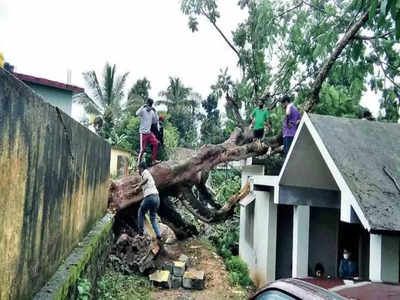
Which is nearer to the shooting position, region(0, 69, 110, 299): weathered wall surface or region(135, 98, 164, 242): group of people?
region(0, 69, 110, 299): weathered wall surface

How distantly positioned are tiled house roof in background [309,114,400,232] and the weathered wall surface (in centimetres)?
330

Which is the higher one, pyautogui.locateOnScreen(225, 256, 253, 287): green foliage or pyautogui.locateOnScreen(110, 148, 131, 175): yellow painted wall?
pyautogui.locateOnScreen(110, 148, 131, 175): yellow painted wall

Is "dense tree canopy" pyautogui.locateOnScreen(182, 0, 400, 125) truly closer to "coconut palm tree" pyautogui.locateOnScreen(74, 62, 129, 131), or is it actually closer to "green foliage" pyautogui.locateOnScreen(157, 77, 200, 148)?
"coconut palm tree" pyautogui.locateOnScreen(74, 62, 129, 131)

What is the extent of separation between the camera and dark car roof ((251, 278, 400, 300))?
7.65 feet

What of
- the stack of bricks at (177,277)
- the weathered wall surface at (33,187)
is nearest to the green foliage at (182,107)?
the stack of bricks at (177,277)

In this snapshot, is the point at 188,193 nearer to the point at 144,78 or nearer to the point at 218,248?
the point at 218,248

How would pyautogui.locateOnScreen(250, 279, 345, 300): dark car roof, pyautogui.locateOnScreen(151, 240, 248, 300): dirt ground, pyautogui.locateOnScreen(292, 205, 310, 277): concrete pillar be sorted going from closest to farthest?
1. pyautogui.locateOnScreen(250, 279, 345, 300): dark car roof
2. pyautogui.locateOnScreen(292, 205, 310, 277): concrete pillar
3. pyautogui.locateOnScreen(151, 240, 248, 300): dirt ground

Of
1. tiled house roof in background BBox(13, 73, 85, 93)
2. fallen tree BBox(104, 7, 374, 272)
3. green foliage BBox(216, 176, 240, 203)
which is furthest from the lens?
green foliage BBox(216, 176, 240, 203)

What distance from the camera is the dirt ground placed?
27.2ft

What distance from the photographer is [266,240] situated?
937 cm

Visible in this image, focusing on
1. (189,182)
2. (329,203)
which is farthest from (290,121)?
(189,182)

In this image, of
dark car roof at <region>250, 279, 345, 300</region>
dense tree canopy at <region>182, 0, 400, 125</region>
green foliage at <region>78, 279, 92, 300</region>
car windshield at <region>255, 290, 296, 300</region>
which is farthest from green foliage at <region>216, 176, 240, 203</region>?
dark car roof at <region>250, 279, 345, 300</region>

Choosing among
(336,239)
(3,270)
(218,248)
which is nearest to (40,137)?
(3,270)

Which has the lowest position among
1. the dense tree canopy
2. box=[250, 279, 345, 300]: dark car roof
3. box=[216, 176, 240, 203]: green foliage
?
box=[250, 279, 345, 300]: dark car roof
